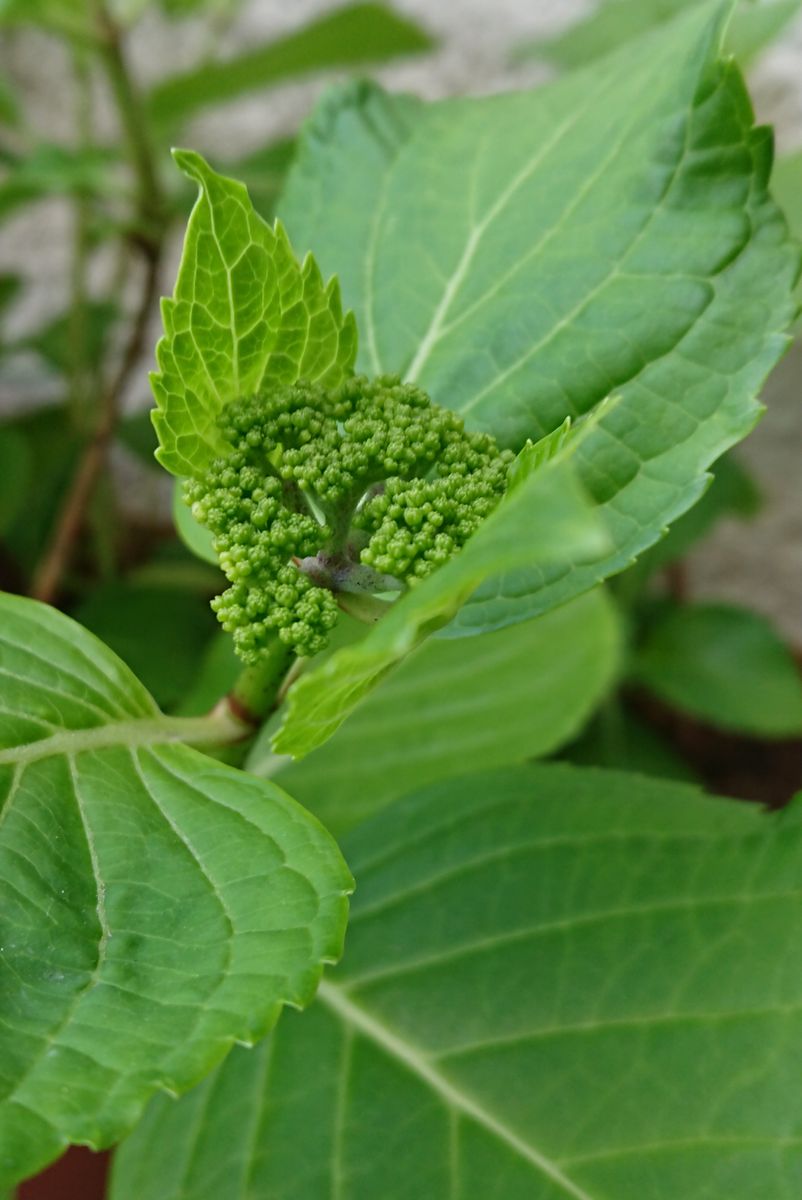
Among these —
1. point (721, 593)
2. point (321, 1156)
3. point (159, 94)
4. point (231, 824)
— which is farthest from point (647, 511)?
point (721, 593)

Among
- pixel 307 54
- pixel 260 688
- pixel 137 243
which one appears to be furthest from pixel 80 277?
pixel 260 688

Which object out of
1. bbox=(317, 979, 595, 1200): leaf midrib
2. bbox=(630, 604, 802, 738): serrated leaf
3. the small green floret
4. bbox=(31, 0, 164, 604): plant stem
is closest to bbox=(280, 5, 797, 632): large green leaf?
the small green floret

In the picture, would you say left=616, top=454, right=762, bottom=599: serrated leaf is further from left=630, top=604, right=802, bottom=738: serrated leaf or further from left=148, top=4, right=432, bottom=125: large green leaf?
left=148, top=4, right=432, bottom=125: large green leaf

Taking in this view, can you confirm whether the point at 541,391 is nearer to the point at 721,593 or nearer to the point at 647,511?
the point at 647,511

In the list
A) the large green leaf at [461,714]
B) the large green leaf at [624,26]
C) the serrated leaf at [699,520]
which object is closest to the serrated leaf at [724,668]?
the serrated leaf at [699,520]

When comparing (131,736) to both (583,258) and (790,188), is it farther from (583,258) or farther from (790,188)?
(790,188)

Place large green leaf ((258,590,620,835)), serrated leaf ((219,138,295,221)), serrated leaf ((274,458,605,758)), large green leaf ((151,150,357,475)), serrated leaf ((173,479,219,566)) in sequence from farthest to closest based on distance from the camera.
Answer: serrated leaf ((219,138,295,221)) → large green leaf ((258,590,620,835)) → serrated leaf ((173,479,219,566)) → large green leaf ((151,150,357,475)) → serrated leaf ((274,458,605,758))

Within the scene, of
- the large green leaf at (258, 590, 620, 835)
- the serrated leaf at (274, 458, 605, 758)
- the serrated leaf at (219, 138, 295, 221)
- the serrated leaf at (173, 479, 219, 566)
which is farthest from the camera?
the serrated leaf at (219, 138, 295, 221)
